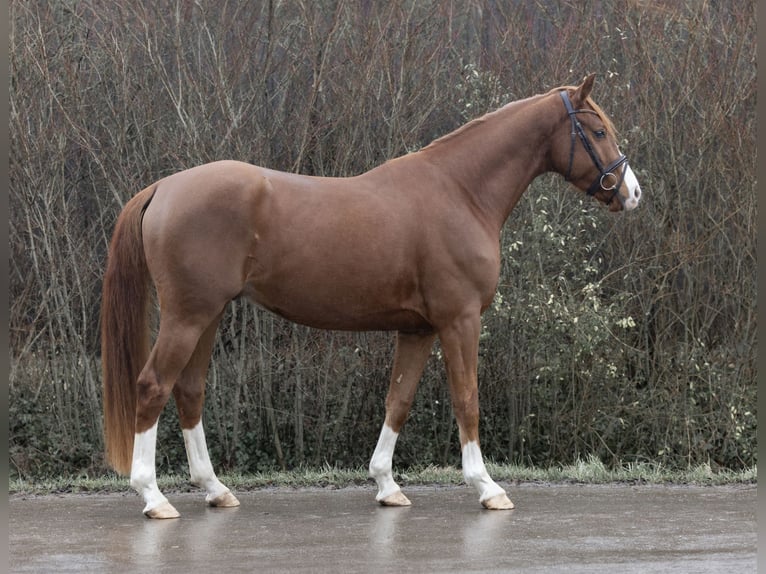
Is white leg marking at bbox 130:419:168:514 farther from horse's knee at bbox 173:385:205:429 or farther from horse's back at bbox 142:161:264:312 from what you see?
horse's back at bbox 142:161:264:312

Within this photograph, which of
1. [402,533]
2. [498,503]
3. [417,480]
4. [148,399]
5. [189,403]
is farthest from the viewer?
[417,480]

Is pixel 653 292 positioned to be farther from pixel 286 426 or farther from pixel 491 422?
pixel 286 426

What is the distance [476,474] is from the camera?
6617 millimetres

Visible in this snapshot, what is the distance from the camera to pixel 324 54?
905cm

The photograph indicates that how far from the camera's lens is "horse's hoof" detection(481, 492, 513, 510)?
6570 mm

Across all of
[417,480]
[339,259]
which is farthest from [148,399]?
[417,480]

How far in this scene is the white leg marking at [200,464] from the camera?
6.75m

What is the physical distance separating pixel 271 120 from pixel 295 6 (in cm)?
94

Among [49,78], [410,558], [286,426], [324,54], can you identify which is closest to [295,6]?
[324,54]

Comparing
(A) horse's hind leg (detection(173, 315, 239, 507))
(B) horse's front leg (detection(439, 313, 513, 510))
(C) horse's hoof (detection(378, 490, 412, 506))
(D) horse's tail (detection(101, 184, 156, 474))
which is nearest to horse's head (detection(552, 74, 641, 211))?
(B) horse's front leg (detection(439, 313, 513, 510))

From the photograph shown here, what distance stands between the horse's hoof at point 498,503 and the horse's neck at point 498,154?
159 centimetres

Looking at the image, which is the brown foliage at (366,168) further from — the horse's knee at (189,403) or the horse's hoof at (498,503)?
the horse's hoof at (498,503)

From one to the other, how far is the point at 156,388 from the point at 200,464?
0.67 m

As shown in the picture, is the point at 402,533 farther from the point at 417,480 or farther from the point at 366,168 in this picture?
the point at 366,168
